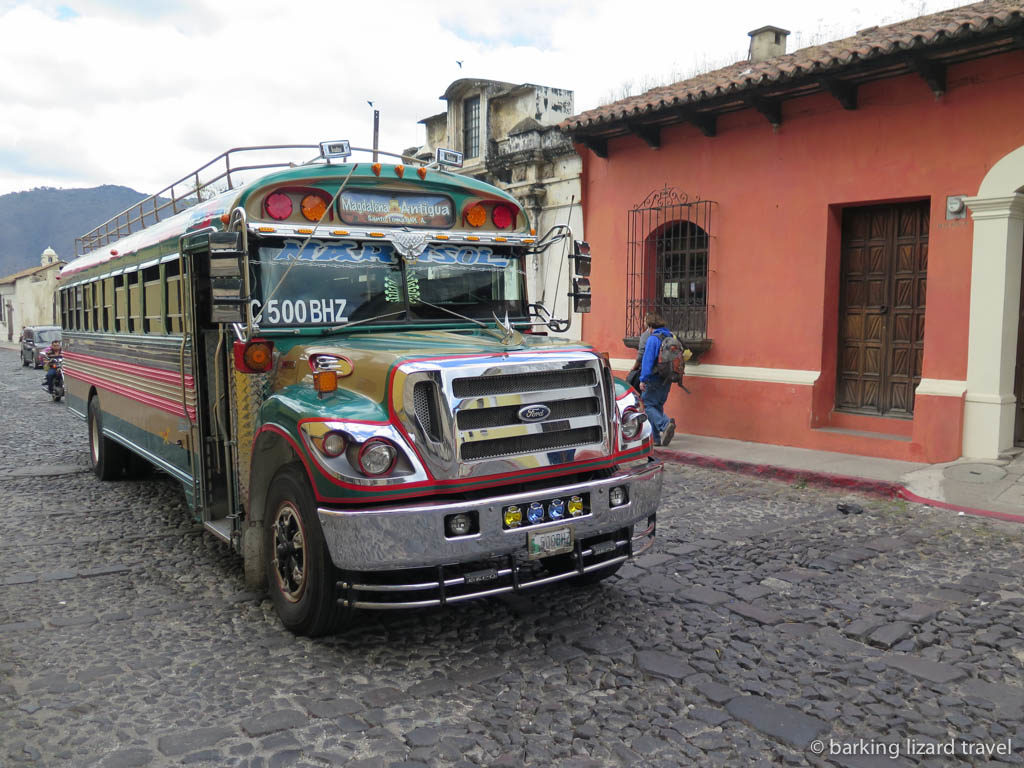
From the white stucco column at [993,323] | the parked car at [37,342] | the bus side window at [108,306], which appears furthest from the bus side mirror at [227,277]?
the parked car at [37,342]

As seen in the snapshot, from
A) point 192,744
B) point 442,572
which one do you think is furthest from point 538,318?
point 192,744

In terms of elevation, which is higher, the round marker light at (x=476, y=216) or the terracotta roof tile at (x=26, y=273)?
the terracotta roof tile at (x=26, y=273)

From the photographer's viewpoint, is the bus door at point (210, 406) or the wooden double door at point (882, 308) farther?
the wooden double door at point (882, 308)

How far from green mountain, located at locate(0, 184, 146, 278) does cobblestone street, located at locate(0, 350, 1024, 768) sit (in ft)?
527

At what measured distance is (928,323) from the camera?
8.95 m

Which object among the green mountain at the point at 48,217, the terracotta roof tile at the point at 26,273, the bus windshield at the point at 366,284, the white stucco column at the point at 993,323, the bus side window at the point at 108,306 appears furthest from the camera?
the green mountain at the point at 48,217

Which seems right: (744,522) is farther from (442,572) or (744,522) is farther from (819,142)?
(819,142)

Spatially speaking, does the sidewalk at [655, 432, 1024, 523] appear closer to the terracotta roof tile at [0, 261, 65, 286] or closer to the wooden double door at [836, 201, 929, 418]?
the wooden double door at [836, 201, 929, 418]

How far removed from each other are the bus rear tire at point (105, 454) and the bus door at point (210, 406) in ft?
11.0

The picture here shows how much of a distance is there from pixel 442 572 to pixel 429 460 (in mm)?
545

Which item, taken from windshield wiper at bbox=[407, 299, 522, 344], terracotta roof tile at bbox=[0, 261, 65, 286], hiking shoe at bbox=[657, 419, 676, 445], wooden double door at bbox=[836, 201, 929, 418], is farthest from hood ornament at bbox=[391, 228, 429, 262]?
terracotta roof tile at bbox=[0, 261, 65, 286]

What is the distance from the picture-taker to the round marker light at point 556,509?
4.27 meters

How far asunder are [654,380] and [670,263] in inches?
94.4

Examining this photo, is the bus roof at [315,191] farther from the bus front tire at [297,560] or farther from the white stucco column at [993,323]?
the white stucco column at [993,323]
